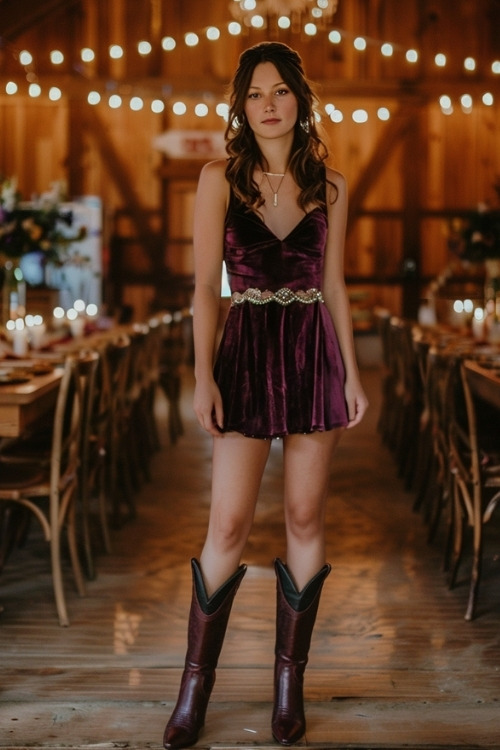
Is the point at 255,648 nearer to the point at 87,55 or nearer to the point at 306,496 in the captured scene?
the point at 306,496

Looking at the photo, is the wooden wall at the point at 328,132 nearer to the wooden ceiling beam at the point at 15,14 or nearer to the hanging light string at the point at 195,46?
the hanging light string at the point at 195,46

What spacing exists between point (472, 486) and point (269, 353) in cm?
182

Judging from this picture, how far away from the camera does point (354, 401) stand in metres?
2.82

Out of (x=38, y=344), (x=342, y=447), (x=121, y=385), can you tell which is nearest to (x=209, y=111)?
(x=342, y=447)

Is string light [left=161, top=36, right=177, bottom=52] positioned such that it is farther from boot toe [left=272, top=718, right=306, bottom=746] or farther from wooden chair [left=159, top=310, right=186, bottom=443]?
boot toe [left=272, top=718, right=306, bottom=746]

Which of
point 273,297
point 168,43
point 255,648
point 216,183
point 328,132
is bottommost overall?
point 255,648

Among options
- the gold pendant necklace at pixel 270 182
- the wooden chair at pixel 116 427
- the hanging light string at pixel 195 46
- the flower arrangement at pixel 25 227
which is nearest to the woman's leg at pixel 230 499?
the gold pendant necklace at pixel 270 182

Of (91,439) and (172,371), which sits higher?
(91,439)

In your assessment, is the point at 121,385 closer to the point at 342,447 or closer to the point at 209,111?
the point at 342,447

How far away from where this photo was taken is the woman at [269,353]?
8.93ft

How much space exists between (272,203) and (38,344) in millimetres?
3832

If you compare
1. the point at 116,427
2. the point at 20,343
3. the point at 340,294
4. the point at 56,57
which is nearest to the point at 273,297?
the point at 340,294

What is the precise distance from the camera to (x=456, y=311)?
8.95 m

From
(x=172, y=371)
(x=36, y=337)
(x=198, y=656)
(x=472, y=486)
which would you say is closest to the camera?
(x=198, y=656)
